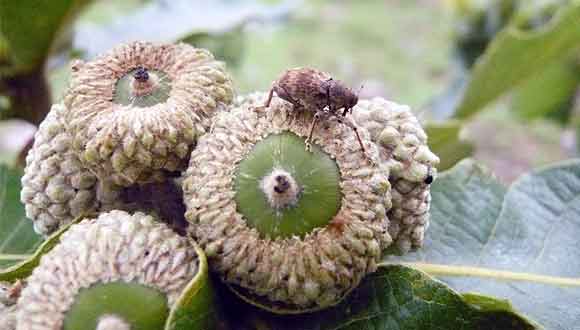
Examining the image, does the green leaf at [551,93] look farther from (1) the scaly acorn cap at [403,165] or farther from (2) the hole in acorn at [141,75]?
(2) the hole in acorn at [141,75]

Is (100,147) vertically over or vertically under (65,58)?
under

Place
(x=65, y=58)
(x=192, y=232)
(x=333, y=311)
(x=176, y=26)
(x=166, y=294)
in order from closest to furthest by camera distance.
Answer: (x=166, y=294), (x=192, y=232), (x=333, y=311), (x=65, y=58), (x=176, y=26)

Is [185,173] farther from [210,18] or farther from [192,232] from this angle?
[210,18]

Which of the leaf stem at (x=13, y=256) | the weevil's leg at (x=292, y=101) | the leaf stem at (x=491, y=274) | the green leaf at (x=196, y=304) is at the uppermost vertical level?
the weevil's leg at (x=292, y=101)

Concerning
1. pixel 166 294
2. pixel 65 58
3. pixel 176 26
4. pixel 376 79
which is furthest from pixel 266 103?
pixel 376 79

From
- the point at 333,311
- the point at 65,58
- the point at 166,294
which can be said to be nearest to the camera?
the point at 166,294

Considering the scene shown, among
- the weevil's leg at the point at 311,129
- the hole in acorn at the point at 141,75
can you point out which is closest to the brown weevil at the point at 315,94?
the weevil's leg at the point at 311,129

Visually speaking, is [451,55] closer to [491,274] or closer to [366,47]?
[491,274]

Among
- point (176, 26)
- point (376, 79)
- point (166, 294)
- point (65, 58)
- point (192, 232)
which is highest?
point (376, 79)
